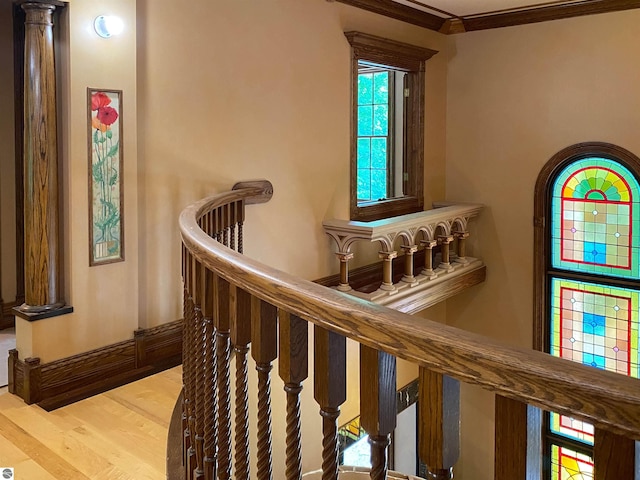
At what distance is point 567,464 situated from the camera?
248 inches

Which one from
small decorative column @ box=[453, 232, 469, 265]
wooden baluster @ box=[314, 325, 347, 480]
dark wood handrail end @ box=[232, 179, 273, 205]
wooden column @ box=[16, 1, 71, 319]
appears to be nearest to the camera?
wooden baluster @ box=[314, 325, 347, 480]

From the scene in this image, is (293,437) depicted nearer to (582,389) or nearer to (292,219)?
(582,389)

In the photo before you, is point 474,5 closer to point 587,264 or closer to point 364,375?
point 587,264

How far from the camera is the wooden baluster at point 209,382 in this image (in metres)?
1.47

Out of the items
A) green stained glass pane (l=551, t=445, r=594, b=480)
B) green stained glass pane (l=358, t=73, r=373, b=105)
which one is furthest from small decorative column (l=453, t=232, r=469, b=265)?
green stained glass pane (l=551, t=445, r=594, b=480)

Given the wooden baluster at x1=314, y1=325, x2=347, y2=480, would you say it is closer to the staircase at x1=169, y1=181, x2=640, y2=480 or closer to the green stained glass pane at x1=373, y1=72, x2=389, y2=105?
the staircase at x1=169, y1=181, x2=640, y2=480

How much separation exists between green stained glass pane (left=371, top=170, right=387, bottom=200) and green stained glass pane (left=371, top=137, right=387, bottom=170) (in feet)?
0.22

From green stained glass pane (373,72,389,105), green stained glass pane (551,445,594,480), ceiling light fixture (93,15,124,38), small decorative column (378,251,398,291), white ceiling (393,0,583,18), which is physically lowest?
green stained glass pane (551,445,594,480)

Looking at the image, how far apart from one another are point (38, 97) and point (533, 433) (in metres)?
2.98

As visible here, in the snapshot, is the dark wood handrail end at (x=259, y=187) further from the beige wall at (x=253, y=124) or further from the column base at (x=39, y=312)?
the column base at (x=39, y=312)

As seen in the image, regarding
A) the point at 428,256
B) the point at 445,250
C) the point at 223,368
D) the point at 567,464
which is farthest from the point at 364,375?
the point at 567,464

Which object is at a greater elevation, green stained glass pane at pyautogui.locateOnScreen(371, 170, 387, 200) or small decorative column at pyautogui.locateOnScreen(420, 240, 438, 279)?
green stained glass pane at pyautogui.locateOnScreen(371, 170, 387, 200)

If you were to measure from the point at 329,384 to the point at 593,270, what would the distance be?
5.50 meters

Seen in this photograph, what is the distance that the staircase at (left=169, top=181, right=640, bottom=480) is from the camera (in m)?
0.69
